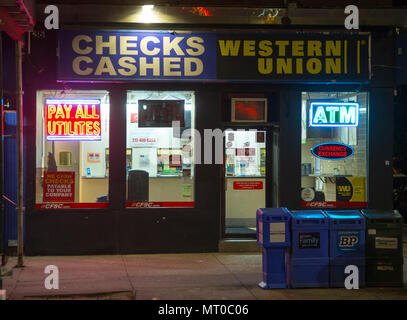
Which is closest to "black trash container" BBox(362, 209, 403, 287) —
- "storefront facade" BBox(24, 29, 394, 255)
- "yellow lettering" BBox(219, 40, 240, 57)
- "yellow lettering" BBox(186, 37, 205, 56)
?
"storefront facade" BBox(24, 29, 394, 255)

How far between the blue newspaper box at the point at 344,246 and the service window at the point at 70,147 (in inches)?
188

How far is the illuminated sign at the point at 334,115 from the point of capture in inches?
454

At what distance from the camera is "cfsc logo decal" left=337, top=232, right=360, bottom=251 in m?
8.30

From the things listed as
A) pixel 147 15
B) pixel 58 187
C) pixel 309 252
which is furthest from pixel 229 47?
pixel 309 252

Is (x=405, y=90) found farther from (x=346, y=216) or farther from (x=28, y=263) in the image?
(x=28, y=263)

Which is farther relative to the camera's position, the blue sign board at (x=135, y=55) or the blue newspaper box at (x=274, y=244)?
the blue sign board at (x=135, y=55)

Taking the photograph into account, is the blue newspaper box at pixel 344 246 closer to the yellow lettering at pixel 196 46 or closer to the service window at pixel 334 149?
the service window at pixel 334 149

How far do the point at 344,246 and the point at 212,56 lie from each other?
15.3 feet

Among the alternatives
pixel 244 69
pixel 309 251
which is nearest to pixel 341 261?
pixel 309 251

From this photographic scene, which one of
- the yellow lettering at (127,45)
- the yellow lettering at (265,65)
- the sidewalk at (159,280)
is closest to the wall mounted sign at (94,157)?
the sidewalk at (159,280)

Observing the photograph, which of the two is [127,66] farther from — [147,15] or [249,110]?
[249,110]

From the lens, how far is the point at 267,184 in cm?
1204

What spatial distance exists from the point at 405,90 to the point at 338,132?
9.69m

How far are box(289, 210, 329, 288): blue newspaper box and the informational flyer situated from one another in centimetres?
476
